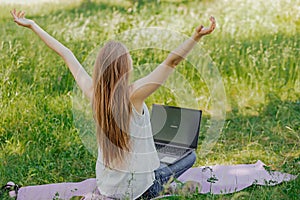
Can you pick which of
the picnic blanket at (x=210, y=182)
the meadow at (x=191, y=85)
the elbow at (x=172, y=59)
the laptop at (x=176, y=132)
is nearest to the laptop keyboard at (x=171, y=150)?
the laptop at (x=176, y=132)

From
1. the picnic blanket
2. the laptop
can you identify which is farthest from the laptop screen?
the picnic blanket

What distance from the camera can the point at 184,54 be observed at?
2795 mm

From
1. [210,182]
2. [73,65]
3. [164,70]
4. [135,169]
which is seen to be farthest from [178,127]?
[164,70]

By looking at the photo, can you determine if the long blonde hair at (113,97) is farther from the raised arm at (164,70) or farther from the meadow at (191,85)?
the meadow at (191,85)

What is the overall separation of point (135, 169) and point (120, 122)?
1.00ft

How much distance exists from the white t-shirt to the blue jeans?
5 centimetres

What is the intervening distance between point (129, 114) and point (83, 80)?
0.37 m

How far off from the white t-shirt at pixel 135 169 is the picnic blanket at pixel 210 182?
14 cm

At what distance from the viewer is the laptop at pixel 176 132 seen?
3.87 m

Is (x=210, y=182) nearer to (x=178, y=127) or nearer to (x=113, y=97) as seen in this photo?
(x=178, y=127)

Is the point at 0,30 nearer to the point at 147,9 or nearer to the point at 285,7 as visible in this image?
the point at 147,9

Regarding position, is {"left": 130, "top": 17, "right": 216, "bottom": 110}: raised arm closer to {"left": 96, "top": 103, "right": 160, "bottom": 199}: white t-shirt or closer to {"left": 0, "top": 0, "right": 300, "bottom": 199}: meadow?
{"left": 96, "top": 103, "right": 160, "bottom": 199}: white t-shirt

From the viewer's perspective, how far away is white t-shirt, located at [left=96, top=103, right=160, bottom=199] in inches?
126

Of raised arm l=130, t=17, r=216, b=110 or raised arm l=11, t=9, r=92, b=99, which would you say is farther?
raised arm l=11, t=9, r=92, b=99
